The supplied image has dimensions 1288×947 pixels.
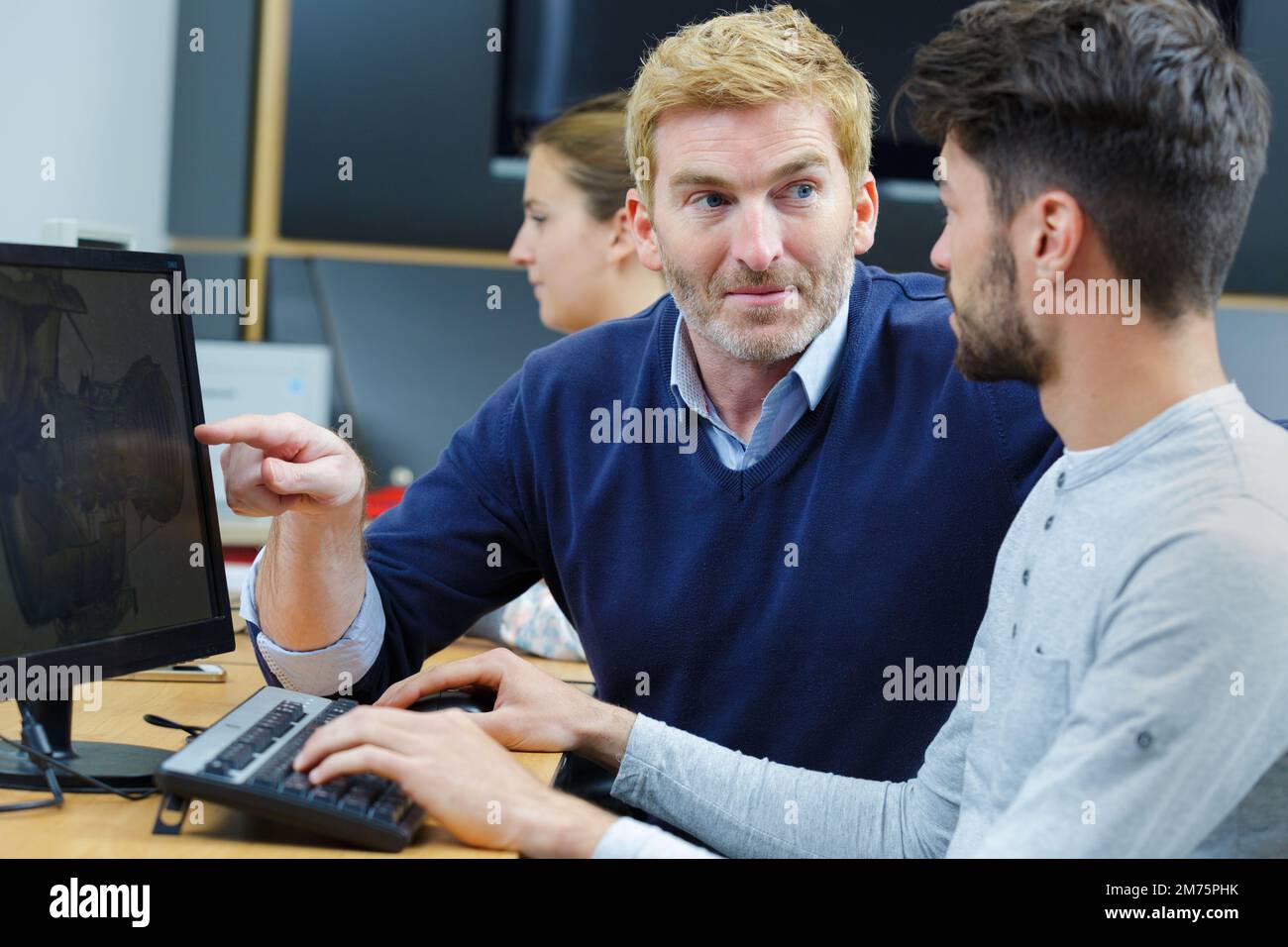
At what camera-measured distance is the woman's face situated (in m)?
2.49

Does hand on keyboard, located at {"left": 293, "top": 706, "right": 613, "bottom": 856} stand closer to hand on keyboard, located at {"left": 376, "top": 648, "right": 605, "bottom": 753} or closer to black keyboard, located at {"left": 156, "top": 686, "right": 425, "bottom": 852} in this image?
black keyboard, located at {"left": 156, "top": 686, "right": 425, "bottom": 852}

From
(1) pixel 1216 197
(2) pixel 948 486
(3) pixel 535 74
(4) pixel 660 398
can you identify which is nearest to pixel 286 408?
(3) pixel 535 74

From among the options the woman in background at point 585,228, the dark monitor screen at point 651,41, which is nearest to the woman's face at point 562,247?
the woman in background at point 585,228

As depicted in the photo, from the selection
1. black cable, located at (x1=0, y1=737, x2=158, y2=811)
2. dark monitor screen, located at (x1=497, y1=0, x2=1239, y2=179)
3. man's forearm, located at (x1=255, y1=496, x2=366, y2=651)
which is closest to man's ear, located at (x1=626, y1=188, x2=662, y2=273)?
man's forearm, located at (x1=255, y1=496, x2=366, y2=651)

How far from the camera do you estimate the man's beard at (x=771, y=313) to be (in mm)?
1418

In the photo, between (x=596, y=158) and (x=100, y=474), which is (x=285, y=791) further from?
(x=596, y=158)

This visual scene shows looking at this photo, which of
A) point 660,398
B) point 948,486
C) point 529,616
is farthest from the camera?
point 529,616

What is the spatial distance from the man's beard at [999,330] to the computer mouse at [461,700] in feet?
1.66

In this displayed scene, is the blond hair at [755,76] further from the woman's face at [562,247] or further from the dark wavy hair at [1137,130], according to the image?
the woman's face at [562,247]

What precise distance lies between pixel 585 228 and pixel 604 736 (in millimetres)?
1441

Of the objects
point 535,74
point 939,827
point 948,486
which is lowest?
point 939,827

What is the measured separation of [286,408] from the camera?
2660mm
